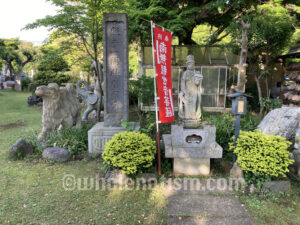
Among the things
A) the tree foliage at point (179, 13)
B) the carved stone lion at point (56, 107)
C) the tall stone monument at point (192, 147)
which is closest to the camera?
the tall stone monument at point (192, 147)

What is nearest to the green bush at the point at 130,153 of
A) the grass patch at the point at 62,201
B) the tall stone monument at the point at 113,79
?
the grass patch at the point at 62,201

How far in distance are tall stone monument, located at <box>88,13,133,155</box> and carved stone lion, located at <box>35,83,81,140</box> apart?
1268 mm

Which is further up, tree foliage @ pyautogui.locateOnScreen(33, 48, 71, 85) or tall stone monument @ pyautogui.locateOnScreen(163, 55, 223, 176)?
tree foliage @ pyautogui.locateOnScreen(33, 48, 71, 85)

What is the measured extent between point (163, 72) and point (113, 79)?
1729 millimetres

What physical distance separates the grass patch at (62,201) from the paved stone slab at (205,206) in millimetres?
226

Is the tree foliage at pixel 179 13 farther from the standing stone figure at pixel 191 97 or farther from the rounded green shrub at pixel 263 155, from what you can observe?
the rounded green shrub at pixel 263 155

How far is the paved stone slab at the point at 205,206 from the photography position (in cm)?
361

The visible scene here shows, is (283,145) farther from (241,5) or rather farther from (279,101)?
(241,5)

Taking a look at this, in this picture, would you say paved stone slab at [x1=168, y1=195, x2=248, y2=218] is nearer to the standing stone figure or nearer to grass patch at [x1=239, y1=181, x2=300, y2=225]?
grass patch at [x1=239, y1=181, x2=300, y2=225]

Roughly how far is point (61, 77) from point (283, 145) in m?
16.0

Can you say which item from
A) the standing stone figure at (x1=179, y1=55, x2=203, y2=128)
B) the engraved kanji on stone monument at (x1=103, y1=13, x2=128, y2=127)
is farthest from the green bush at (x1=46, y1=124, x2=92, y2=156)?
the standing stone figure at (x1=179, y1=55, x2=203, y2=128)

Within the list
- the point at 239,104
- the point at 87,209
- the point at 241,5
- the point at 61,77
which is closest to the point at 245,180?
the point at 239,104

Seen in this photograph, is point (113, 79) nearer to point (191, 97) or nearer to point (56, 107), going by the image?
point (56, 107)

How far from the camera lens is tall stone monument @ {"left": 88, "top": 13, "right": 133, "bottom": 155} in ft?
18.5
